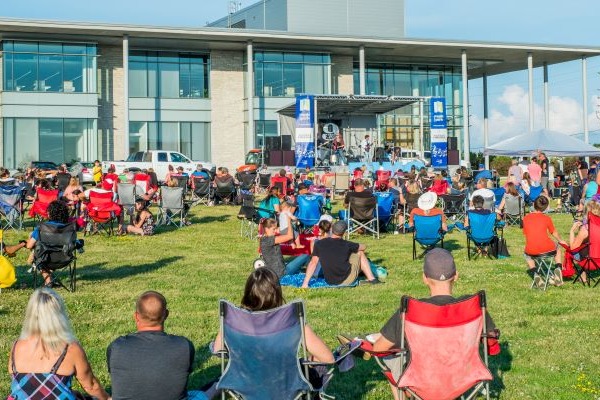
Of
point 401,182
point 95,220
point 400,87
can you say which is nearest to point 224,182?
point 401,182

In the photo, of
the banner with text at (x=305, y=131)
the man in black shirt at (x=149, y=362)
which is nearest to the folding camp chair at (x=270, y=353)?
the man in black shirt at (x=149, y=362)

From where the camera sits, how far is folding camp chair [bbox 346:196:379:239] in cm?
1460

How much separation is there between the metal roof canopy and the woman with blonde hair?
26942 millimetres

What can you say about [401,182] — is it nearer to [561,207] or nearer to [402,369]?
[561,207]

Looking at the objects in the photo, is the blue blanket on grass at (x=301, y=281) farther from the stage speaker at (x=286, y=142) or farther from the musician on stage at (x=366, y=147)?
the musician on stage at (x=366, y=147)

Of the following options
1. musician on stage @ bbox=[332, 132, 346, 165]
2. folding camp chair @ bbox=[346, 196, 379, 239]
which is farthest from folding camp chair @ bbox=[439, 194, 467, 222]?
musician on stage @ bbox=[332, 132, 346, 165]

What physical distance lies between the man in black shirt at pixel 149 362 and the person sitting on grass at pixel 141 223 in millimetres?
11790

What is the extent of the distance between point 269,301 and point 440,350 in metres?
1.01

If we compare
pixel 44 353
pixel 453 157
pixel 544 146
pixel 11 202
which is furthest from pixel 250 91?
pixel 44 353

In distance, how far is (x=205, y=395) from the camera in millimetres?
4645

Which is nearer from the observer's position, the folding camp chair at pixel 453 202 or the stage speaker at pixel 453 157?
the folding camp chair at pixel 453 202

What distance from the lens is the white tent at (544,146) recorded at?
837 inches

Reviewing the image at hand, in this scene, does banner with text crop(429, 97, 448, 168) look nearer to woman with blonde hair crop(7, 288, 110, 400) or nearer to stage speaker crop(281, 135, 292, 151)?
stage speaker crop(281, 135, 292, 151)

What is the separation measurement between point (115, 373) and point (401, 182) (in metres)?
18.1
